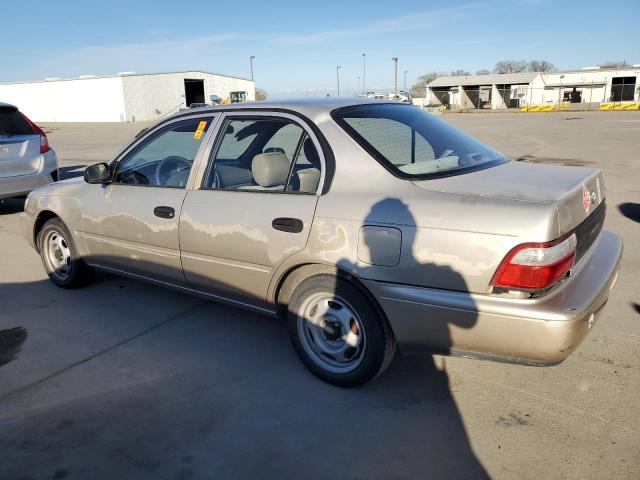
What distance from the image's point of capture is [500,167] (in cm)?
333

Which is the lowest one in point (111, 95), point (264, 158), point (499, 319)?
point (499, 319)

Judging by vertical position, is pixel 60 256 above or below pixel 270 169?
below

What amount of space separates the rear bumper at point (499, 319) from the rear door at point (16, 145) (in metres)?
6.62

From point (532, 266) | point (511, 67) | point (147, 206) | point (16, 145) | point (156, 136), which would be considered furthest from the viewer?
point (511, 67)

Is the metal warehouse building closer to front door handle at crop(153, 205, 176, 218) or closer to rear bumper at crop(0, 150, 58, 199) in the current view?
rear bumper at crop(0, 150, 58, 199)

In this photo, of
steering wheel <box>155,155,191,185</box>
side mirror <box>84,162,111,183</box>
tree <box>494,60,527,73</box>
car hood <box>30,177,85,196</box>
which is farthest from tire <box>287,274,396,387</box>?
tree <box>494,60,527,73</box>

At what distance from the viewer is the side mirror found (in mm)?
4121

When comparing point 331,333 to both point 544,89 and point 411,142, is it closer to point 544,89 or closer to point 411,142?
point 411,142

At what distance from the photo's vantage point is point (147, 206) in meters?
3.85

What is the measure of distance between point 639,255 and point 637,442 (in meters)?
3.36

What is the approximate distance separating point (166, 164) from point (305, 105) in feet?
4.77

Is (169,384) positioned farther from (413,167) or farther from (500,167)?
(500,167)

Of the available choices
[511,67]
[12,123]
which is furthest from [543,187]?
[511,67]

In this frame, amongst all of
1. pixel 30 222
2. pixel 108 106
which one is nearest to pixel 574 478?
pixel 30 222
